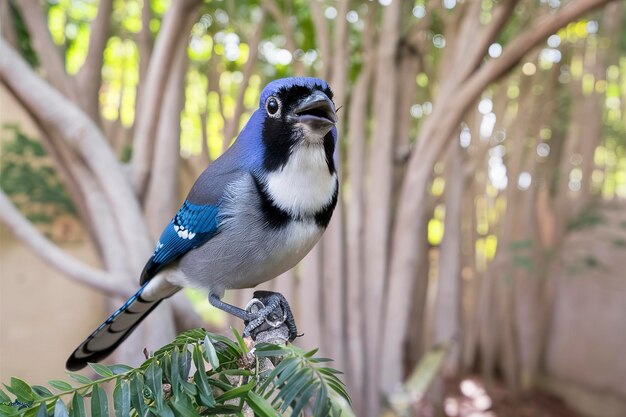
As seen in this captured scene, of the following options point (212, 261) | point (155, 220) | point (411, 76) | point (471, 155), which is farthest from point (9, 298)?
point (212, 261)

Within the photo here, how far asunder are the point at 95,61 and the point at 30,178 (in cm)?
191

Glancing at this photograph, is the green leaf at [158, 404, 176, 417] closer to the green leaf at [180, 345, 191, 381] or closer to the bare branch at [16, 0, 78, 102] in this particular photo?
the green leaf at [180, 345, 191, 381]

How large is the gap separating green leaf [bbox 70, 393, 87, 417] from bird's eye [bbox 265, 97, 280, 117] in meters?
0.73

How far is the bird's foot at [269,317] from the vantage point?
1.48m

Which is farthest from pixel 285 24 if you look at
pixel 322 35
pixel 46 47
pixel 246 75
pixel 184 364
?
pixel 184 364

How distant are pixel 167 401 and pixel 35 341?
5.94 meters

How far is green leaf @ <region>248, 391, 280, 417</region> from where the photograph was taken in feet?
3.34

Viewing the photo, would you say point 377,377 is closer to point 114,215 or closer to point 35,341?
point 114,215

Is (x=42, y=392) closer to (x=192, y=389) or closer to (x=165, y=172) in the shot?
(x=192, y=389)

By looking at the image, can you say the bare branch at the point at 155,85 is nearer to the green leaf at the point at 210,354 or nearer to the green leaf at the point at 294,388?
the green leaf at the point at 210,354

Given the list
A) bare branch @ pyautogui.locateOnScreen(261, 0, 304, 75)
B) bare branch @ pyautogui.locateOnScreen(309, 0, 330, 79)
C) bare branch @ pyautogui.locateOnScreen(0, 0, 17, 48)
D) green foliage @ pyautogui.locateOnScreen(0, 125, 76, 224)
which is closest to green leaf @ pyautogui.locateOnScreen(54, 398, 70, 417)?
bare branch @ pyautogui.locateOnScreen(0, 0, 17, 48)

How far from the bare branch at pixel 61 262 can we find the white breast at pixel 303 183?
1.83m

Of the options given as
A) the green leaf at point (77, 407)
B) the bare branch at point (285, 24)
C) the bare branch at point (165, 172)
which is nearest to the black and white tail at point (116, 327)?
the green leaf at point (77, 407)

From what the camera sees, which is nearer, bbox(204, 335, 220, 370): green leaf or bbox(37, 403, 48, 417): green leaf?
bbox(37, 403, 48, 417): green leaf
